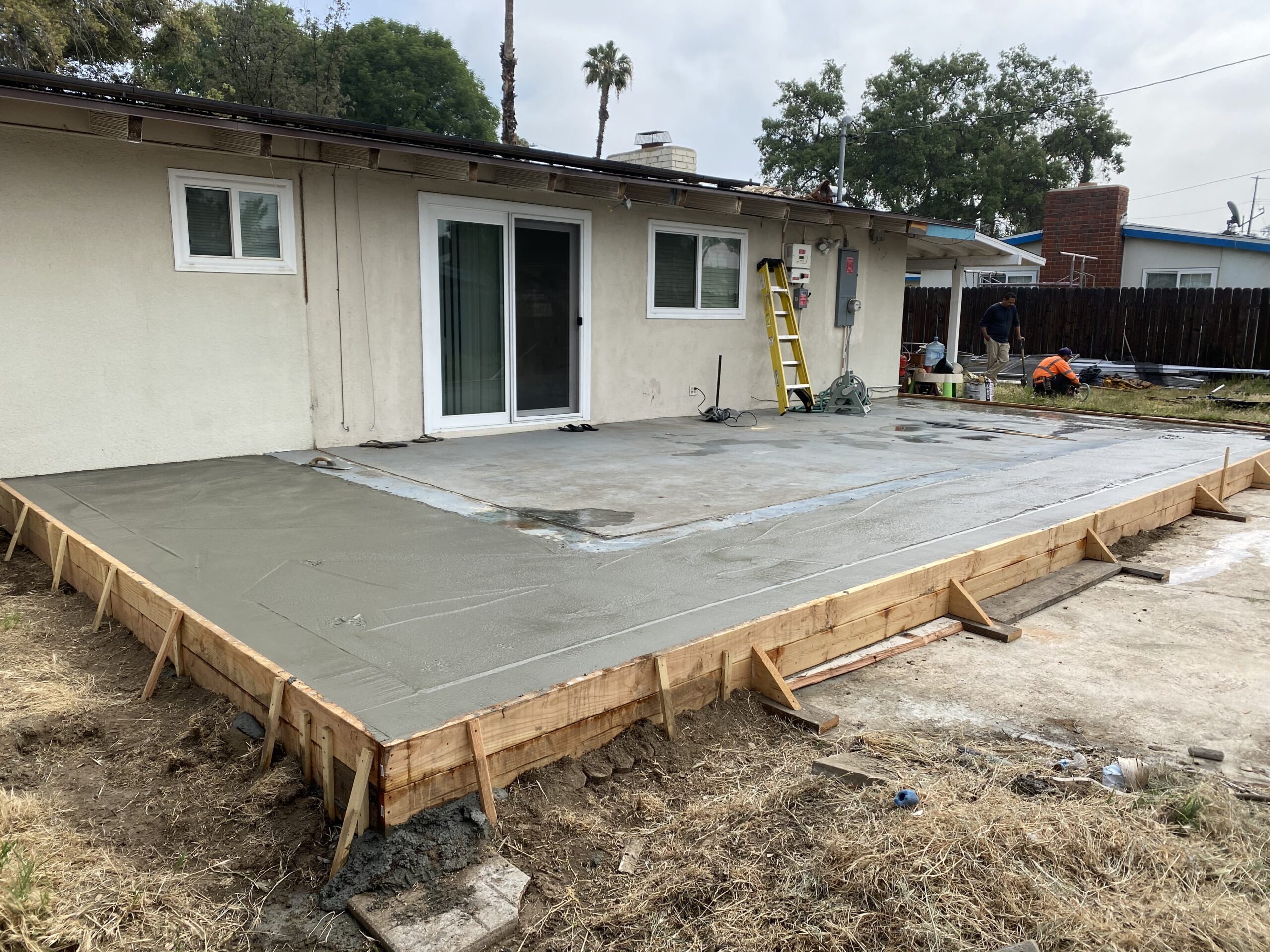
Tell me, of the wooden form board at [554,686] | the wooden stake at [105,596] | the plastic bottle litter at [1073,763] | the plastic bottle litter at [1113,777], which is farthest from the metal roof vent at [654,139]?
the plastic bottle litter at [1113,777]

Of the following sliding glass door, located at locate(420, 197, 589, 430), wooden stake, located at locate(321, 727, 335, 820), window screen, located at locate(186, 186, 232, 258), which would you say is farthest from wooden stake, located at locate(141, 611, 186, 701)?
sliding glass door, located at locate(420, 197, 589, 430)

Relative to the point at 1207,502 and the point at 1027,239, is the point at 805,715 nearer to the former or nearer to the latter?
the point at 1207,502

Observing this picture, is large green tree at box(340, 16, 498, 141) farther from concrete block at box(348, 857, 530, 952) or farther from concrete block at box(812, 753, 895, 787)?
concrete block at box(348, 857, 530, 952)

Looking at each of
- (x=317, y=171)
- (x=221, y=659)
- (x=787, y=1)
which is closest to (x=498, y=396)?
(x=317, y=171)

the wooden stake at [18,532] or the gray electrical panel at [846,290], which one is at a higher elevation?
the gray electrical panel at [846,290]

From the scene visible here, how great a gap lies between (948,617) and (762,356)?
729 cm

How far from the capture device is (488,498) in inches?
229

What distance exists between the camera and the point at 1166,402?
14.0 metres

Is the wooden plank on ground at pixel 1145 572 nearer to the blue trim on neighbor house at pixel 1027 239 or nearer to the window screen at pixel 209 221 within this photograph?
the window screen at pixel 209 221

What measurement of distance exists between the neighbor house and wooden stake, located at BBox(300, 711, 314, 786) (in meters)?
4.76

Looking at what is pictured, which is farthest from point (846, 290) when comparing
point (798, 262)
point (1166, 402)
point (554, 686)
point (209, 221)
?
point (554, 686)

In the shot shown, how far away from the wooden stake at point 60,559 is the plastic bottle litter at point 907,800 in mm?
4086

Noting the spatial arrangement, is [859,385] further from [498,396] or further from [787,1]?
[787,1]

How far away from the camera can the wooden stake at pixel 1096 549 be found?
5652 mm
